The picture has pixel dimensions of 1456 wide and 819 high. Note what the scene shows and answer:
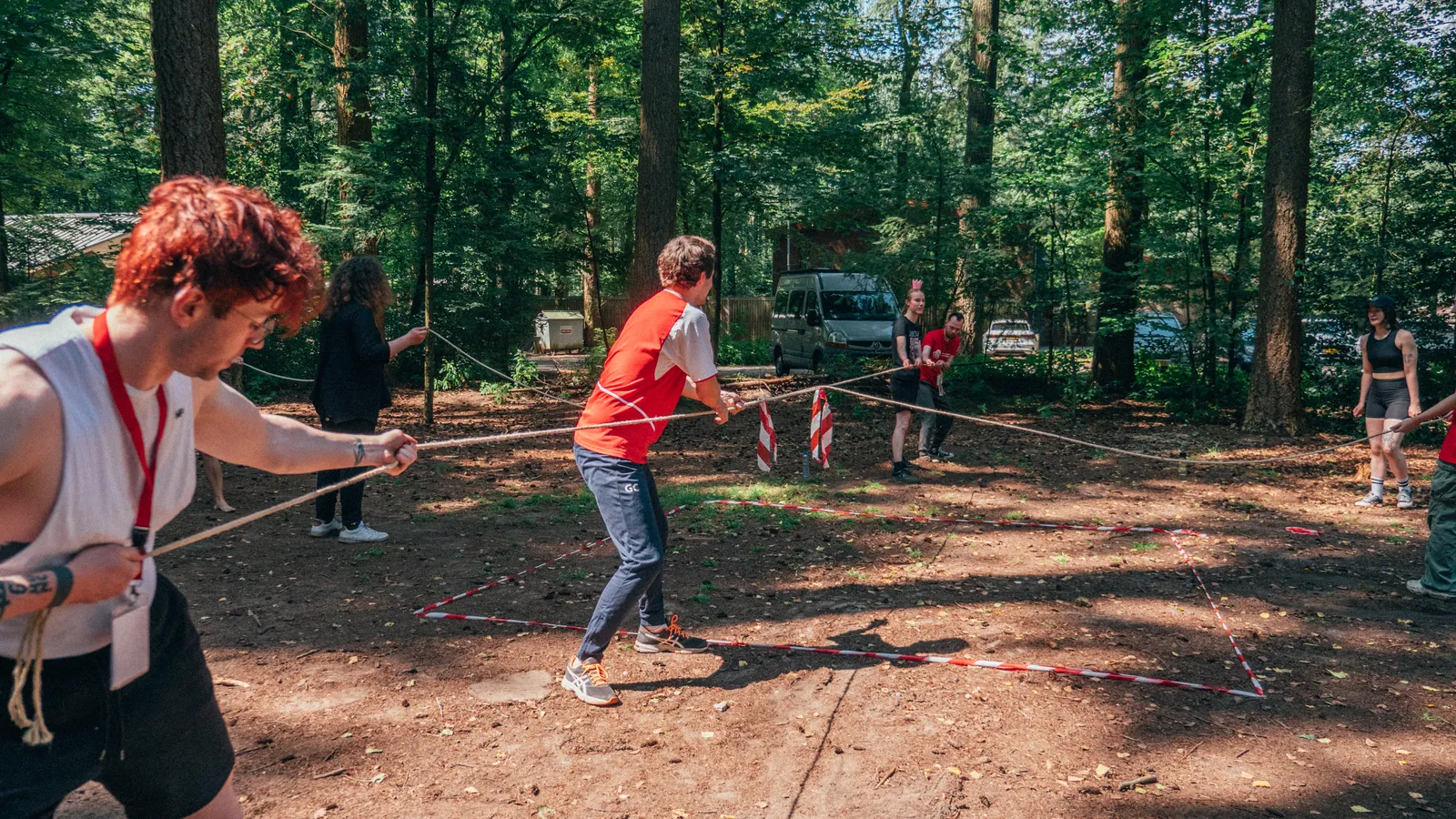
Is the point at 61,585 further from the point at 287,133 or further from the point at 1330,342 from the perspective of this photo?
the point at 287,133

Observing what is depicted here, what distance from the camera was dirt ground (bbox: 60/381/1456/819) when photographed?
3.76 meters

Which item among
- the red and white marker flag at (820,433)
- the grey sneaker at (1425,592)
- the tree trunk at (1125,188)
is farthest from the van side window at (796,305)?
the grey sneaker at (1425,592)

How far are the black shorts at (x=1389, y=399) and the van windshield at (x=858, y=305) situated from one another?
1032 centimetres

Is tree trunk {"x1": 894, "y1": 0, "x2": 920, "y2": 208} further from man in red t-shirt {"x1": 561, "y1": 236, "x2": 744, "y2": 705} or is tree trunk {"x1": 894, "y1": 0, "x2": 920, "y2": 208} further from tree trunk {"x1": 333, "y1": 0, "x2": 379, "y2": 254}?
man in red t-shirt {"x1": 561, "y1": 236, "x2": 744, "y2": 705}

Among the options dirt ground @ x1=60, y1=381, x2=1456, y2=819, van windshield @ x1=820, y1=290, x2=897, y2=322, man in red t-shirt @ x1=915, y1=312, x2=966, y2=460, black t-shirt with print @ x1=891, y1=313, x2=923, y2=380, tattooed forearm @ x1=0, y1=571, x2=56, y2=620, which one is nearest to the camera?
tattooed forearm @ x1=0, y1=571, x2=56, y2=620

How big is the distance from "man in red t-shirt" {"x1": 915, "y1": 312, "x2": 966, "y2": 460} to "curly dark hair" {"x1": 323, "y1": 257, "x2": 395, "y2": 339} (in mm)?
5574

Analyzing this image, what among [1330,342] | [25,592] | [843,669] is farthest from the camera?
[1330,342]

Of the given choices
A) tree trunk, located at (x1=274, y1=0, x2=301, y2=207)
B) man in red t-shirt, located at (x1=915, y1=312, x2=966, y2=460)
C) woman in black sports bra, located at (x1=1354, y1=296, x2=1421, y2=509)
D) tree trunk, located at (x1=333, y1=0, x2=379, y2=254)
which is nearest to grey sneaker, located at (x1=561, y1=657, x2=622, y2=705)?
man in red t-shirt, located at (x1=915, y1=312, x2=966, y2=460)

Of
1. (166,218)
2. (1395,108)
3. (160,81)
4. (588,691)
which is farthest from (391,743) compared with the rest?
(1395,108)

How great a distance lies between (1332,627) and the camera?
228 inches

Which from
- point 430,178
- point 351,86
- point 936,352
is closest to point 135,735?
point 936,352

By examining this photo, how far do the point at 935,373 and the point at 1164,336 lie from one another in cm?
715

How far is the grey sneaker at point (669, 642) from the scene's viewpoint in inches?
206

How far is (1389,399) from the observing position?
29.0 ft
